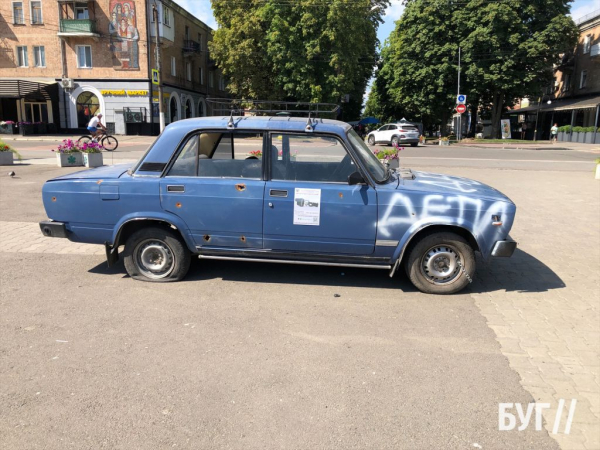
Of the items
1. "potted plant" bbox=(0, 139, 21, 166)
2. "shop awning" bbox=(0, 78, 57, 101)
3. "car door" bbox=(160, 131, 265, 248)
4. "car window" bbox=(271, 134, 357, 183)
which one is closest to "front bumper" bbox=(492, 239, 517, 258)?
"car window" bbox=(271, 134, 357, 183)

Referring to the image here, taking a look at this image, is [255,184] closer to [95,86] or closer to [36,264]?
[36,264]

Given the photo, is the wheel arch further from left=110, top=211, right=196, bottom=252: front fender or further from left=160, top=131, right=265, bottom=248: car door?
left=110, top=211, right=196, bottom=252: front fender

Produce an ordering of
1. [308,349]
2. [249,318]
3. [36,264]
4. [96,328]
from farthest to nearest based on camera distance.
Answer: [36,264] → [249,318] → [96,328] → [308,349]

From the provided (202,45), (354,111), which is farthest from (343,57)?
(354,111)

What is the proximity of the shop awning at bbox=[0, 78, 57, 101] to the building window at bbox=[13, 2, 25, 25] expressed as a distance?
4.94m

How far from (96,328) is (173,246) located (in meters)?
1.30

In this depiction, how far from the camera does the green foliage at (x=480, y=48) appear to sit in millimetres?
38344

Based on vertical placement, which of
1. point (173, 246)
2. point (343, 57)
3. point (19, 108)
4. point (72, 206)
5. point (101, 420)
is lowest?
point (101, 420)

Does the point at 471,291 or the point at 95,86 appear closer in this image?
the point at 471,291

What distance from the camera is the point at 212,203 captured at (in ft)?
16.4

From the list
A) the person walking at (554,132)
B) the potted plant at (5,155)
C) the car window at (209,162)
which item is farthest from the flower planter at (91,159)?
the person walking at (554,132)

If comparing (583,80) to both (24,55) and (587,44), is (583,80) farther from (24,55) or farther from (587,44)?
(24,55)

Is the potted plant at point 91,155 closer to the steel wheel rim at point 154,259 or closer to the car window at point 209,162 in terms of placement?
the steel wheel rim at point 154,259

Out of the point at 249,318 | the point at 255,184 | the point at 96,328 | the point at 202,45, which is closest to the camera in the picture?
the point at 96,328
